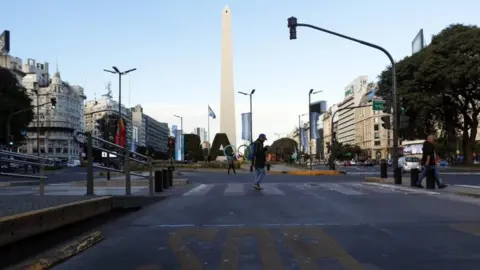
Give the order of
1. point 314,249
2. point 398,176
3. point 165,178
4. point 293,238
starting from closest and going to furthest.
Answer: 1. point 314,249
2. point 293,238
3. point 165,178
4. point 398,176

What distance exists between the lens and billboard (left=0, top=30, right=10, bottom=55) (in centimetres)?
11062

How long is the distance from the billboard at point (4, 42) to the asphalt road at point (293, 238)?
111m

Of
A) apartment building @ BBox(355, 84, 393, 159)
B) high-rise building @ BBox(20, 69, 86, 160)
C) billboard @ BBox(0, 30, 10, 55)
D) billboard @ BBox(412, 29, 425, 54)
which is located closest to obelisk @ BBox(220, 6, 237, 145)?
billboard @ BBox(412, 29, 425, 54)

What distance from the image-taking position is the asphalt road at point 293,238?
5.84m

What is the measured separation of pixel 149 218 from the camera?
31.7 ft

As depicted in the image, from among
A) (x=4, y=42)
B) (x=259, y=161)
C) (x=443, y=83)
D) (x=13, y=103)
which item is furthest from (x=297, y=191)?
(x=4, y=42)

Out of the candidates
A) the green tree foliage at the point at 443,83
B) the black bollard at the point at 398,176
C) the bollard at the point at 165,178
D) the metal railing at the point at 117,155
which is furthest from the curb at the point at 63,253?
the green tree foliage at the point at 443,83

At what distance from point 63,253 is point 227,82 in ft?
209

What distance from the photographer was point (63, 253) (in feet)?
20.6

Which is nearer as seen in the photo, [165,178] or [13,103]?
[165,178]

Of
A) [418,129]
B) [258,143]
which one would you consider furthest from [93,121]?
[258,143]

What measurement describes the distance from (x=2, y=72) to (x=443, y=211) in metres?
63.5

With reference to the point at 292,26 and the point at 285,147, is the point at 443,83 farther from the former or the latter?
the point at 285,147

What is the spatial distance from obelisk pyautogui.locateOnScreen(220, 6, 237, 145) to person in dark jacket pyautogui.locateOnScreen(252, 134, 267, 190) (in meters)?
50.9
